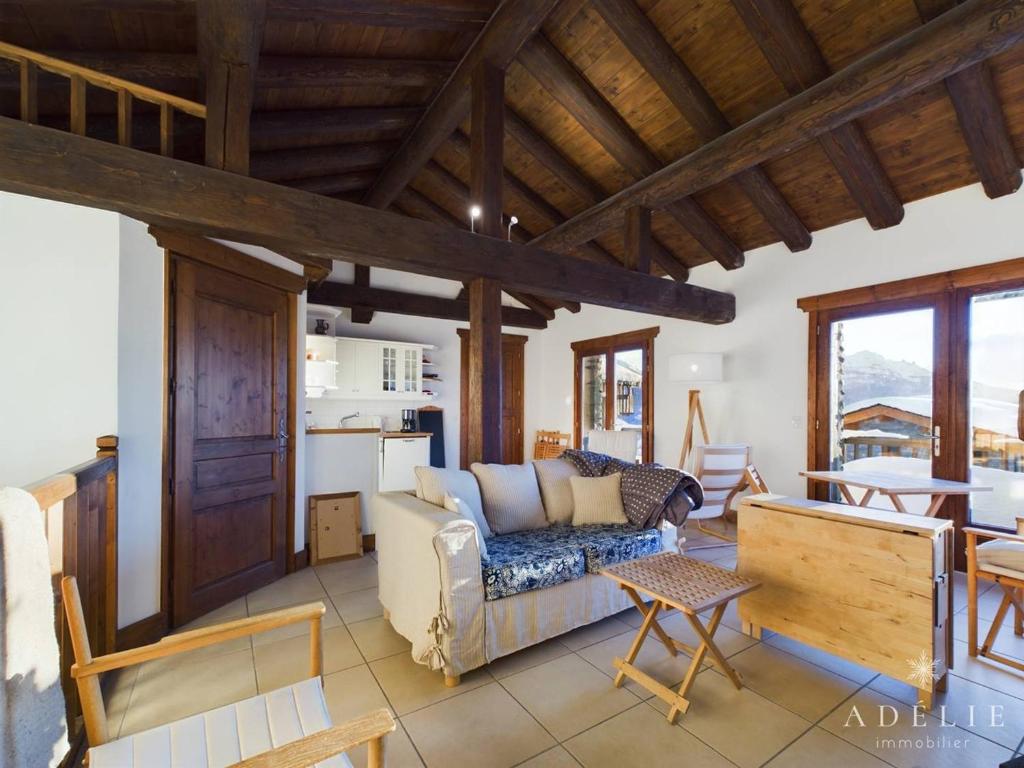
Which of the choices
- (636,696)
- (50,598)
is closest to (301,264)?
(50,598)

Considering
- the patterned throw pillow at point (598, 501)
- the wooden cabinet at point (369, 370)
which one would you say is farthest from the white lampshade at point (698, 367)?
the wooden cabinet at point (369, 370)

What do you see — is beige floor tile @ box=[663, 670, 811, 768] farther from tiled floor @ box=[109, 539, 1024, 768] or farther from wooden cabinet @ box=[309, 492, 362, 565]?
wooden cabinet @ box=[309, 492, 362, 565]

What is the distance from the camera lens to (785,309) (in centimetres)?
474

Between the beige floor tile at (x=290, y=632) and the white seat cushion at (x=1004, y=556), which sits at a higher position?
the white seat cushion at (x=1004, y=556)

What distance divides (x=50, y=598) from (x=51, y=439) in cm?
173

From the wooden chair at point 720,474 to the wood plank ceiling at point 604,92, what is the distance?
7.31 feet

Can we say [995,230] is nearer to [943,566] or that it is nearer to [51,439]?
[943,566]

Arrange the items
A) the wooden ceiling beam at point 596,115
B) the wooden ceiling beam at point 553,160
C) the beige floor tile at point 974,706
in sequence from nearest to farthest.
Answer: the beige floor tile at point 974,706, the wooden ceiling beam at point 596,115, the wooden ceiling beam at point 553,160

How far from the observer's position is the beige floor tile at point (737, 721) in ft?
5.57

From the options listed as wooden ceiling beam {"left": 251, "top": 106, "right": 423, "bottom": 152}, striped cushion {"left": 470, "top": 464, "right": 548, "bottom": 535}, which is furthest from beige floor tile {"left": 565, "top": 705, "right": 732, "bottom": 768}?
wooden ceiling beam {"left": 251, "top": 106, "right": 423, "bottom": 152}

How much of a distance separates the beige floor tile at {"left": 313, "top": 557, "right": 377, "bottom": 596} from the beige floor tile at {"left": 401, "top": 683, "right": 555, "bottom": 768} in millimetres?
1477

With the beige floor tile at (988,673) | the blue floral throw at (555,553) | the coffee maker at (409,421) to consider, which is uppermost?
the coffee maker at (409,421)

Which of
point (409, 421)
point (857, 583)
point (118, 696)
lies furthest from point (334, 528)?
point (857, 583)

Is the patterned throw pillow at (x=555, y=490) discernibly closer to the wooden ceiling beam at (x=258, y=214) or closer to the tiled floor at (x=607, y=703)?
the tiled floor at (x=607, y=703)
